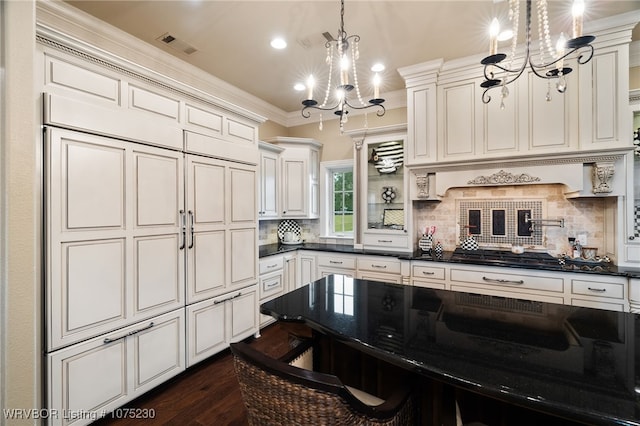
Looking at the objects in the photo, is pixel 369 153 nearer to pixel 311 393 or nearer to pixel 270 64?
pixel 270 64

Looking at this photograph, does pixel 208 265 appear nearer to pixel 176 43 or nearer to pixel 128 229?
pixel 128 229

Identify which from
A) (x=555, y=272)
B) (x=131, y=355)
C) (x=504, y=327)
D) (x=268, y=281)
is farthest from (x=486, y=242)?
(x=131, y=355)

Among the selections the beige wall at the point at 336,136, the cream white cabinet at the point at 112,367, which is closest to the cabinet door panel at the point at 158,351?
the cream white cabinet at the point at 112,367

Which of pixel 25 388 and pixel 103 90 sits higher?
pixel 103 90

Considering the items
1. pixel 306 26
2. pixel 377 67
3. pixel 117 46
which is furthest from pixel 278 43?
pixel 117 46

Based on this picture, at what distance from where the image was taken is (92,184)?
1.81 meters

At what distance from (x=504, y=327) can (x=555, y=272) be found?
1805 mm

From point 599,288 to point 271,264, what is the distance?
3.16 m

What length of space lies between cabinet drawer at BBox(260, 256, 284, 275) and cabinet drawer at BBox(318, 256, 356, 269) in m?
0.53

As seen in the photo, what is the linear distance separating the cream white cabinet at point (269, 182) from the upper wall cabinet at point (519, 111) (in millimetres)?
1835

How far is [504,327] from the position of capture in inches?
48.6

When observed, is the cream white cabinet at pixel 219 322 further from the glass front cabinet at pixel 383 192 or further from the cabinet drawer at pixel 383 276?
the glass front cabinet at pixel 383 192

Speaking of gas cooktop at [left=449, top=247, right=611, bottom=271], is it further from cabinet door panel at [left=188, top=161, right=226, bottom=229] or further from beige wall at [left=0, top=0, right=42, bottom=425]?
beige wall at [left=0, top=0, right=42, bottom=425]

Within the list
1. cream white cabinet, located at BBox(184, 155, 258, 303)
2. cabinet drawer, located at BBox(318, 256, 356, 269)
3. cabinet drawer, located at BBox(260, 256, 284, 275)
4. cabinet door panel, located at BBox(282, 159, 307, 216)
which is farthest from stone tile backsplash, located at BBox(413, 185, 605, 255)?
cream white cabinet, located at BBox(184, 155, 258, 303)
